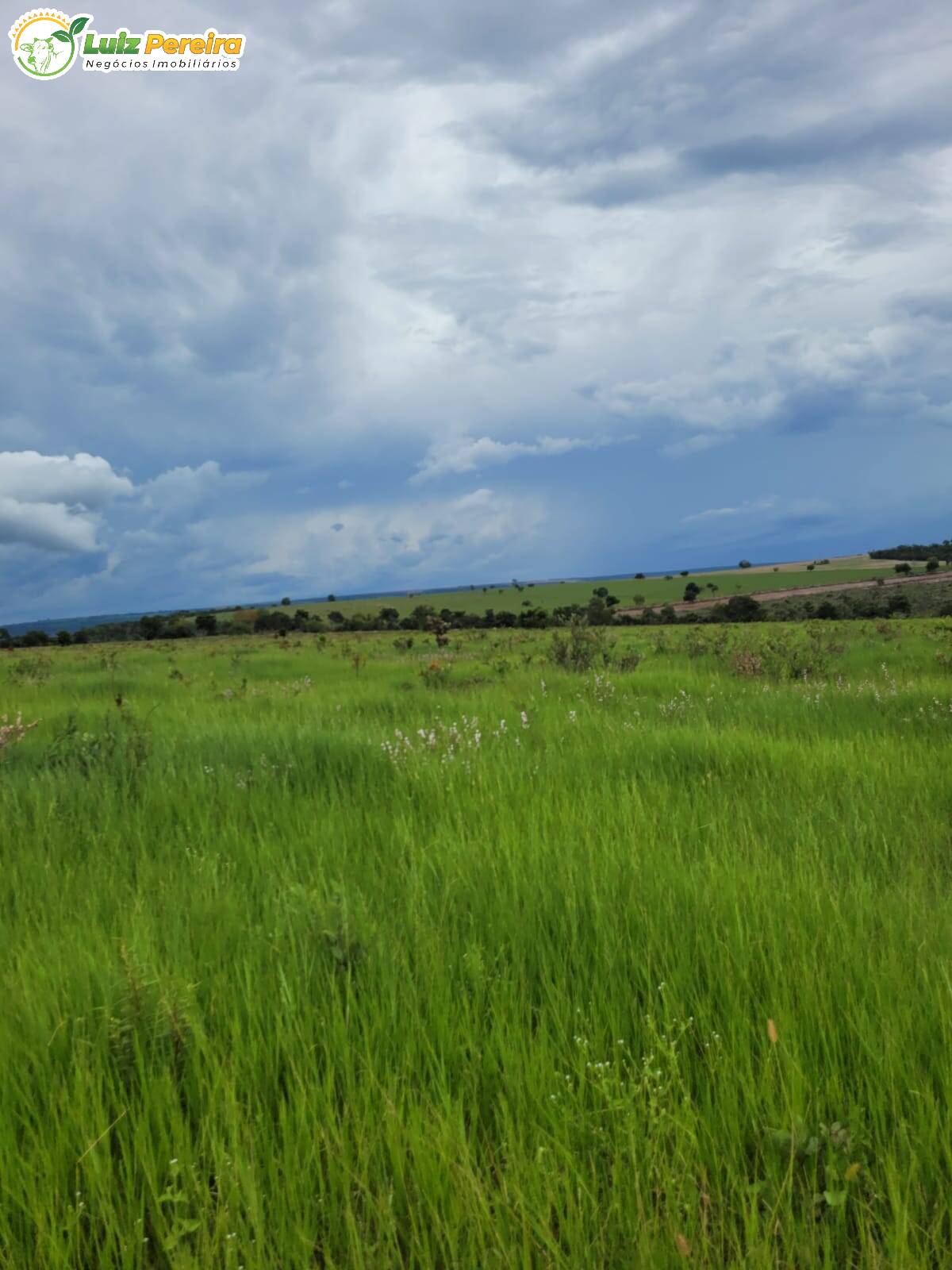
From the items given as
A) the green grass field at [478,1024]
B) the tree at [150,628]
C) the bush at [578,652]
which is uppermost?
the tree at [150,628]

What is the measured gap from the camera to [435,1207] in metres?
1.61

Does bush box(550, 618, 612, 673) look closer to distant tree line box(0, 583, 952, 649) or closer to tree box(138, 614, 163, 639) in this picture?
distant tree line box(0, 583, 952, 649)

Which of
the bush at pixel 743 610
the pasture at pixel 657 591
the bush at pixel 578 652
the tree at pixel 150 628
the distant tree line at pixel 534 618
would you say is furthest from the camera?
the pasture at pixel 657 591

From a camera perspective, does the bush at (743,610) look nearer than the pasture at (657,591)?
Yes

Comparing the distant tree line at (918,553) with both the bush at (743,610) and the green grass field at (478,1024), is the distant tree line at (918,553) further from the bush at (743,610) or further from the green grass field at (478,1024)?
the green grass field at (478,1024)

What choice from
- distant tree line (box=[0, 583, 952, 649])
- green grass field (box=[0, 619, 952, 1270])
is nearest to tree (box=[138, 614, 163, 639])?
distant tree line (box=[0, 583, 952, 649])

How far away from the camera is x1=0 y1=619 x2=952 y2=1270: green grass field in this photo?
5.27 ft

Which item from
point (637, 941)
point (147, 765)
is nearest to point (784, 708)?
point (637, 941)

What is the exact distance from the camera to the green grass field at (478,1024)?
1.61 meters

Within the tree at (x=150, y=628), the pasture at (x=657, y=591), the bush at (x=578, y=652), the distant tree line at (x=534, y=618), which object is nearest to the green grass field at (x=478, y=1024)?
the bush at (x=578, y=652)

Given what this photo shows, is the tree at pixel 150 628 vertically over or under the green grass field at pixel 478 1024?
over

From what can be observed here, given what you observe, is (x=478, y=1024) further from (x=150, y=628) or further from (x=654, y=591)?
(x=654, y=591)

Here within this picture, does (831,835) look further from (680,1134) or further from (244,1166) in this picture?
(244,1166)

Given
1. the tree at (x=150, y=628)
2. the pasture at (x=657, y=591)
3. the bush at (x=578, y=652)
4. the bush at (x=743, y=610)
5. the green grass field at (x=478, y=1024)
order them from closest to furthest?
the green grass field at (x=478, y=1024)
the bush at (x=578, y=652)
the bush at (x=743, y=610)
the tree at (x=150, y=628)
the pasture at (x=657, y=591)
